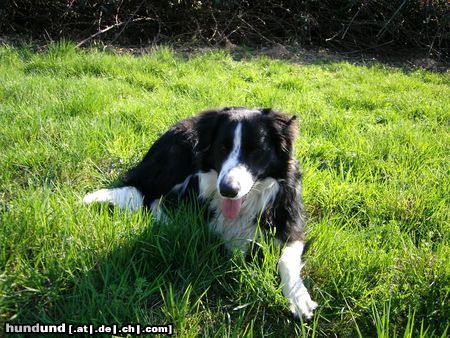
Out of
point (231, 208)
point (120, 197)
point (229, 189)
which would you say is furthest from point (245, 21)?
point (229, 189)

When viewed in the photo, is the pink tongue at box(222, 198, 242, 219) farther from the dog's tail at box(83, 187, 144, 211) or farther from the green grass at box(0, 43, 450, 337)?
the dog's tail at box(83, 187, 144, 211)

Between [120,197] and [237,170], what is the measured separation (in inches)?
36.3

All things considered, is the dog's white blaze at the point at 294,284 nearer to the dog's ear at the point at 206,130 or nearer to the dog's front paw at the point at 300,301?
the dog's front paw at the point at 300,301

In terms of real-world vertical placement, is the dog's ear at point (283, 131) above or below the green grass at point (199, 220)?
above

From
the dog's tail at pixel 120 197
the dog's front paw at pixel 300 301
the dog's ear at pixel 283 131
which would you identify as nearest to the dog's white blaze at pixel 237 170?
the dog's ear at pixel 283 131

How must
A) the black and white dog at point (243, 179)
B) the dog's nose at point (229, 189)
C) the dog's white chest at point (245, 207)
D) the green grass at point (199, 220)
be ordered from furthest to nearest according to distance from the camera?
the dog's white chest at point (245, 207) < the black and white dog at point (243, 179) < the dog's nose at point (229, 189) < the green grass at point (199, 220)

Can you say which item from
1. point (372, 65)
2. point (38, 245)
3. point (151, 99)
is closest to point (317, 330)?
point (38, 245)

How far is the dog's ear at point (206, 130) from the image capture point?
8.30 ft

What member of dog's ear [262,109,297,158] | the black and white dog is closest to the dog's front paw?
the black and white dog

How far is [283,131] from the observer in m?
2.54

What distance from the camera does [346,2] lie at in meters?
8.79

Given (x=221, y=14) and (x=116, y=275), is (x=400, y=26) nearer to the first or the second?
(x=221, y=14)

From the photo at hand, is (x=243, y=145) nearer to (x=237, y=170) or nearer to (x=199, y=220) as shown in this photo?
(x=237, y=170)

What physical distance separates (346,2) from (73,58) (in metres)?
6.28
